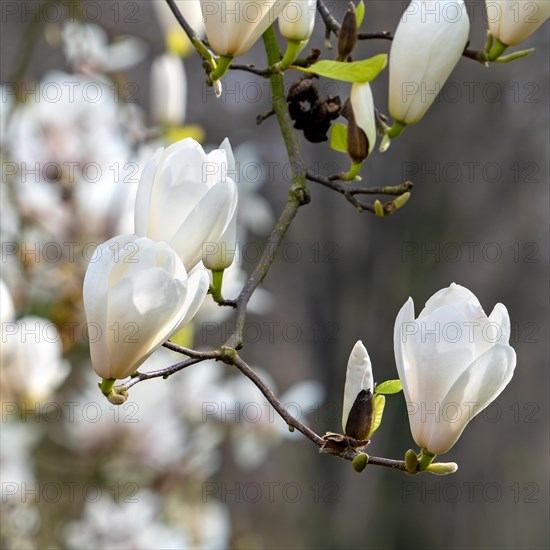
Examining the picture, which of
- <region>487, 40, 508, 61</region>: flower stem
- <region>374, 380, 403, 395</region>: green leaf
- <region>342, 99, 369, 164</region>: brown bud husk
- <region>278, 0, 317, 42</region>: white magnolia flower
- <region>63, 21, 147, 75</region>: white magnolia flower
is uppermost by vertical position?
<region>278, 0, 317, 42</region>: white magnolia flower

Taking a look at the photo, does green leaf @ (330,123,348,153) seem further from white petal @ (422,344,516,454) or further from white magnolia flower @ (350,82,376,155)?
white petal @ (422,344,516,454)

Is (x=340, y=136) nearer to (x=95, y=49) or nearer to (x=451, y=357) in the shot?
(x=451, y=357)

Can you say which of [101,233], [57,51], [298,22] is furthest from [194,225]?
[57,51]

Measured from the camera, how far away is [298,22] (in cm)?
68

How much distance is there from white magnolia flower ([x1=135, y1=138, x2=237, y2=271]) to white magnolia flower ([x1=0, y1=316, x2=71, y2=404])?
21.5 inches

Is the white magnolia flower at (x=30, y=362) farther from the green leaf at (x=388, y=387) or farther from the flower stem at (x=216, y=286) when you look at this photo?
the green leaf at (x=388, y=387)

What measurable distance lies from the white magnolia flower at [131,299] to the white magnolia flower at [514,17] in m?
0.32

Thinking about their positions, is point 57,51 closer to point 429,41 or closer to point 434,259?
point 434,259

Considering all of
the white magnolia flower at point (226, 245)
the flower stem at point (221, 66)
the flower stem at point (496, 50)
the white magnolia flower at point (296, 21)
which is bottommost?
the white magnolia flower at point (226, 245)

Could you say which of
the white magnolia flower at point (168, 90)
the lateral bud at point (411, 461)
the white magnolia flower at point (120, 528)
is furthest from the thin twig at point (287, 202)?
Answer: the white magnolia flower at point (120, 528)

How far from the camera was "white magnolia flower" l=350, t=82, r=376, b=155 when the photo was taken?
2.26 feet

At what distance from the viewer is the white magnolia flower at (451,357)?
562 mm

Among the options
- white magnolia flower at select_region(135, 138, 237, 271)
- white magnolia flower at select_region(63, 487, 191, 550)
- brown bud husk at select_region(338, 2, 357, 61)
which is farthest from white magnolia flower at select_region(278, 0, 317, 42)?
white magnolia flower at select_region(63, 487, 191, 550)

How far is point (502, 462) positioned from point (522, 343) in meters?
0.56
